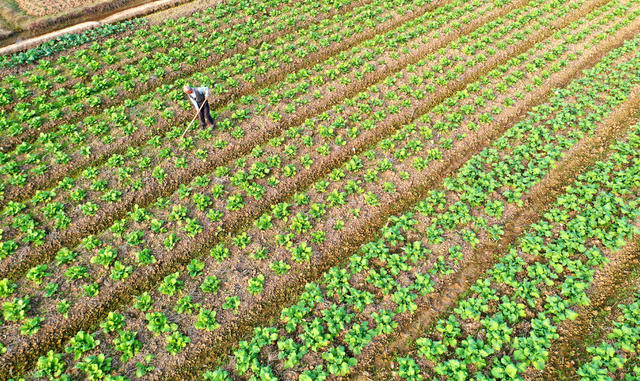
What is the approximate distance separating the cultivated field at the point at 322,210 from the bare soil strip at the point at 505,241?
53 mm

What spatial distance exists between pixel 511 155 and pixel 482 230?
347 cm

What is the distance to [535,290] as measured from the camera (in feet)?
27.4

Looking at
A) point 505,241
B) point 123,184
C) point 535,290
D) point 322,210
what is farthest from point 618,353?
point 123,184

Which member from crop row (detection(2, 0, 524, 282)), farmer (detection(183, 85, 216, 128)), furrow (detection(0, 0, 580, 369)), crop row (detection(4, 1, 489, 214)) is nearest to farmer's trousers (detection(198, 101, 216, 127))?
farmer (detection(183, 85, 216, 128))

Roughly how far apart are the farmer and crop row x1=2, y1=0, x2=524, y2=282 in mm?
457

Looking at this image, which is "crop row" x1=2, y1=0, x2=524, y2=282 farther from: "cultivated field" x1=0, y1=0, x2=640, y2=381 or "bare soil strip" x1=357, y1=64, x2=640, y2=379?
"bare soil strip" x1=357, y1=64, x2=640, y2=379

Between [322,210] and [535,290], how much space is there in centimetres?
547

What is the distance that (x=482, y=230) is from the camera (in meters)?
9.90

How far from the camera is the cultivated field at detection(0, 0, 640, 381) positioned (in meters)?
7.70

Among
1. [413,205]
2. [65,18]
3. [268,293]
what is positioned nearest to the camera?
[268,293]

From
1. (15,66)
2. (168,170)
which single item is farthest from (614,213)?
(15,66)

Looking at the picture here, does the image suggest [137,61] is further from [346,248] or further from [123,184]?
[346,248]

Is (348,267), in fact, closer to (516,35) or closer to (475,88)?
(475,88)

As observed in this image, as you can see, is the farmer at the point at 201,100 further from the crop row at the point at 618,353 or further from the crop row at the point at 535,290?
the crop row at the point at 618,353
